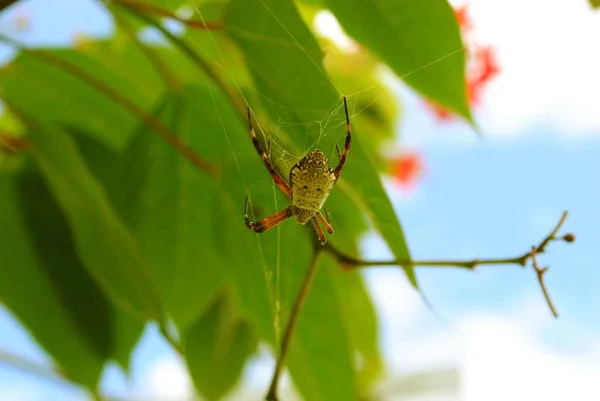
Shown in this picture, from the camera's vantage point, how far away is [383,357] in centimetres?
201

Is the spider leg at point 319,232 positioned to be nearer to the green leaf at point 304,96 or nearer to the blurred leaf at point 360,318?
the green leaf at point 304,96

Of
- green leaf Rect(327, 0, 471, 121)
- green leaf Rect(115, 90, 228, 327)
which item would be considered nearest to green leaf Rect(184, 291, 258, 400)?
green leaf Rect(115, 90, 228, 327)

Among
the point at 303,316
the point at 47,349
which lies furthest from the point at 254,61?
the point at 47,349

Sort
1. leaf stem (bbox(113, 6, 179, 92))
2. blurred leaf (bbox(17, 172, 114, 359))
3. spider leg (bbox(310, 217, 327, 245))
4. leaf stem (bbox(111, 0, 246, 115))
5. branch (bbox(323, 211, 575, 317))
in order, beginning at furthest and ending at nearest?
blurred leaf (bbox(17, 172, 114, 359)) → leaf stem (bbox(113, 6, 179, 92)) → leaf stem (bbox(111, 0, 246, 115)) → spider leg (bbox(310, 217, 327, 245)) → branch (bbox(323, 211, 575, 317))

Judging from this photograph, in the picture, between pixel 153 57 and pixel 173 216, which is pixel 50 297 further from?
pixel 153 57

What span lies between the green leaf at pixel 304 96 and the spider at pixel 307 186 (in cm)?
2

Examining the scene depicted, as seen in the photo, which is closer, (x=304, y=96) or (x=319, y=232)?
(x=304, y=96)

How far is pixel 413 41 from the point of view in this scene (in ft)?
3.23

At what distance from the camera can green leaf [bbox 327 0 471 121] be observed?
96 centimetres

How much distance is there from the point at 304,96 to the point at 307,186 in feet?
0.51

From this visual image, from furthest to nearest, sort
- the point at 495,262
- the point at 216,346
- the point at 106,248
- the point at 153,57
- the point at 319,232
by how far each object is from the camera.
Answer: the point at 216,346, the point at 153,57, the point at 106,248, the point at 319,232, the point at 495,262

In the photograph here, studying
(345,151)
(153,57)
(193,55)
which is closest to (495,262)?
(345,151)

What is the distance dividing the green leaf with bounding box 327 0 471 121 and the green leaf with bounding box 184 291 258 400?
0.98 meters

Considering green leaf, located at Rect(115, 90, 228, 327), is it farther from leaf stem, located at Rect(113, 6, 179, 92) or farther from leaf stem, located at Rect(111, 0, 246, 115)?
leaf stem, located at Rect(111, 0, 246, 115)
